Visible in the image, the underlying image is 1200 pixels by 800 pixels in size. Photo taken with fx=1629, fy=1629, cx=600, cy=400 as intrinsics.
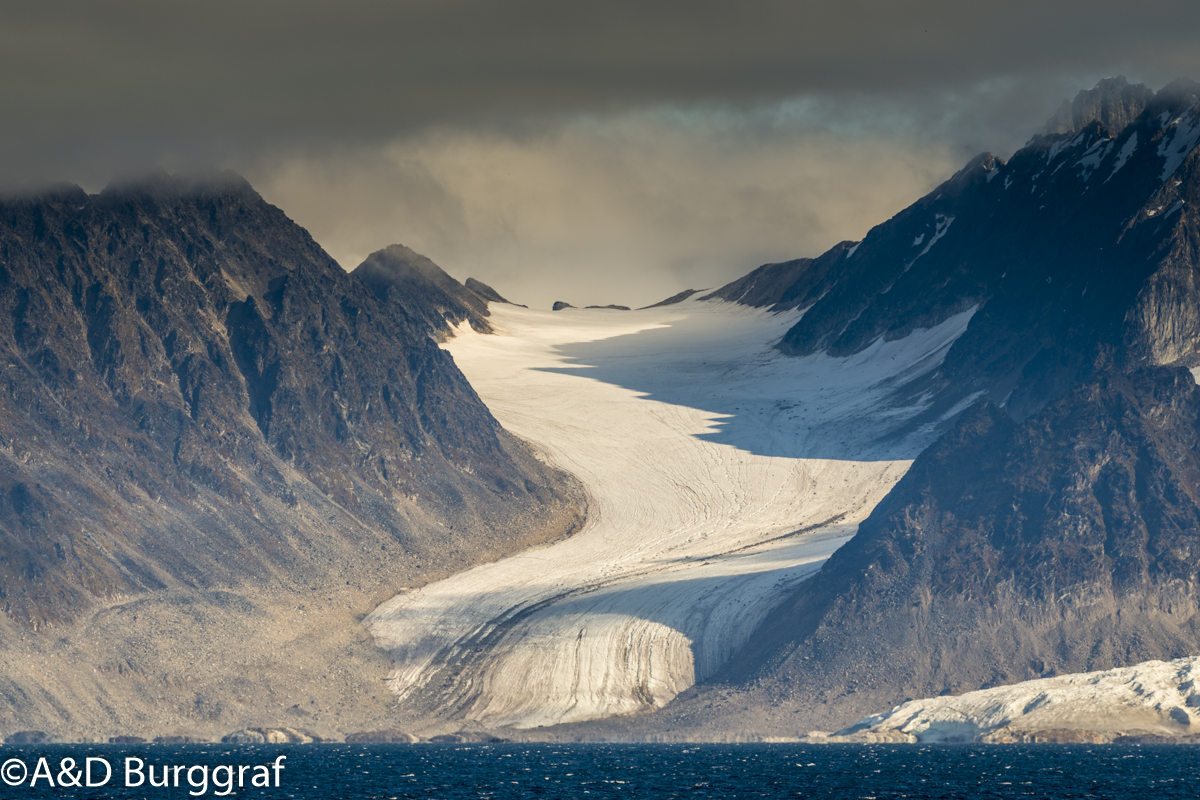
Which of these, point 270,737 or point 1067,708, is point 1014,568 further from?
point 270,737

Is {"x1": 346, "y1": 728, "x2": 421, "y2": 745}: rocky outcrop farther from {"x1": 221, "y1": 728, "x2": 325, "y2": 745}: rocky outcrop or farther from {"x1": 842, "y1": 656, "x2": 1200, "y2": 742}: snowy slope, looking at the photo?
{"x1": 842, "y1": 656, "x2": 1200, "y2": 742}: snowy slope

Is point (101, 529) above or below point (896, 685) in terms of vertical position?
above

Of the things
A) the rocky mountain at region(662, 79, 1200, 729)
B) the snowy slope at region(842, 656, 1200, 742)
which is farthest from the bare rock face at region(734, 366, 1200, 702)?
the snowy slope at region(842, 656, 1200, 742)

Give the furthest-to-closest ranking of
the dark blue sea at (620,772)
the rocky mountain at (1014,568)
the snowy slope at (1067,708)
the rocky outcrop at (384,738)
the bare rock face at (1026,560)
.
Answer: the bare rock face at (1026,560), the rocky mountain at (1014,568), the rocky outcrop at (384,738), the snowy slope at (1067,708), the dark blue sea at (620,772)

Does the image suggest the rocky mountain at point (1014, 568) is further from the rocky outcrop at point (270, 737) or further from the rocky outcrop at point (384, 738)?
the rocky outcrop at point (270, 737)

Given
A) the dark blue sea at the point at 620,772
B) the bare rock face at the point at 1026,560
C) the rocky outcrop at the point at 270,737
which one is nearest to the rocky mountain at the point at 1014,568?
the bare rock face at the point at 1026,560

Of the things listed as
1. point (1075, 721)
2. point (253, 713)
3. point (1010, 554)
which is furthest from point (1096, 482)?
point (253, 713)

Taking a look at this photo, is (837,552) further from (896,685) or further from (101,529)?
(101,529)
